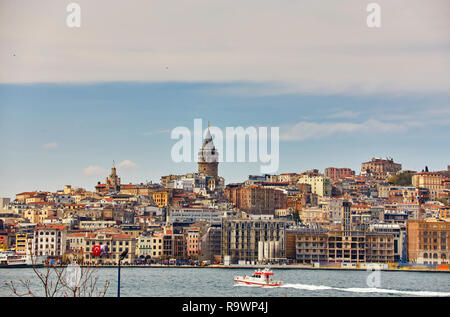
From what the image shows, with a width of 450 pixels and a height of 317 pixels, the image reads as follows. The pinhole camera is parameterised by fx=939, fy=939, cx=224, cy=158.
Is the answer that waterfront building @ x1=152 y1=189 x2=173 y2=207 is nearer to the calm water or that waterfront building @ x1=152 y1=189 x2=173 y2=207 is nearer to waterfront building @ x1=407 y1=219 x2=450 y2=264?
the calm water

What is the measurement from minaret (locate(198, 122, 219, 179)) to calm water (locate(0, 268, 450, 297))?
15.9 m

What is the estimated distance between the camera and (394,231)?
24.9 metres

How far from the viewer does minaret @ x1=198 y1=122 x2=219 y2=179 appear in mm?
38500

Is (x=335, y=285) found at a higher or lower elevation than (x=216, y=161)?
lower

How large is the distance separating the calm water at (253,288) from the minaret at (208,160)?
15.9 meters

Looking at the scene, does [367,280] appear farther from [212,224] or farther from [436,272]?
[212,224]

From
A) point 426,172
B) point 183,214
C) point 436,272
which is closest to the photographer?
point 436,272

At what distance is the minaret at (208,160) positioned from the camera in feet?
126

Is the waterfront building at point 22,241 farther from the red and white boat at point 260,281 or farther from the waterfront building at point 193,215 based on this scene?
the red and white boat at point 260,281

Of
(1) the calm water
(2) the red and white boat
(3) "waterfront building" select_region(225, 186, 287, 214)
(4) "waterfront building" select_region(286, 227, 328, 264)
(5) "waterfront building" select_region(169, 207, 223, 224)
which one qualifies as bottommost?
(1) the calm water

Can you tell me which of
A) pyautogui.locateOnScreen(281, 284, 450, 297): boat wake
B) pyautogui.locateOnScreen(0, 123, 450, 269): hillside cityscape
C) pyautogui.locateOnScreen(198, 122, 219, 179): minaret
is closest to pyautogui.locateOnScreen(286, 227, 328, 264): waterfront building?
pyautogui.locateOnScreen(0, 123, 450, 269): hillside cityscape

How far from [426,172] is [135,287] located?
2342cm
